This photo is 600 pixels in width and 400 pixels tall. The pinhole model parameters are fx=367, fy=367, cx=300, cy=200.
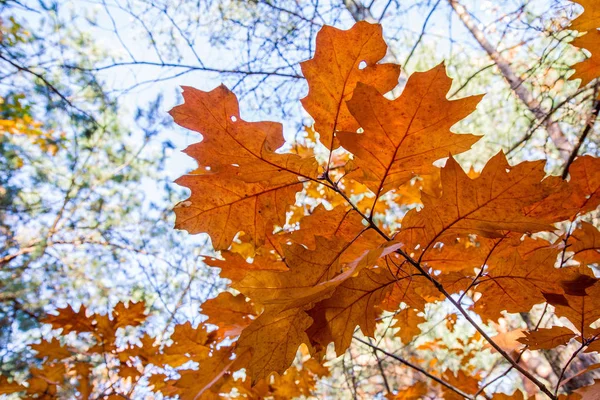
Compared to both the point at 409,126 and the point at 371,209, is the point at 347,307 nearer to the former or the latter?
the point at 371,209

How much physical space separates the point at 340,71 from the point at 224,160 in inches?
12.7

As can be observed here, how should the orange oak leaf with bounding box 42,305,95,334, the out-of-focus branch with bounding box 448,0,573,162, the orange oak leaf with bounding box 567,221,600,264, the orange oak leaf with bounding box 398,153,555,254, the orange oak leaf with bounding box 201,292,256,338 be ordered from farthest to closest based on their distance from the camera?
the out-of-focus branch with bounding box 448,0,573,162
the orange oak leaf with bounding box 42,305,95,334
the orange oak leaf with bounding box 201,292,256,338
the orange oak leaf with bounding box 567,221,600,264
the orange oak leaf with bounding box 398,153,555,254

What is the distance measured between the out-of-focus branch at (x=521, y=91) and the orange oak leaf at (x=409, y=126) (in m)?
1.60

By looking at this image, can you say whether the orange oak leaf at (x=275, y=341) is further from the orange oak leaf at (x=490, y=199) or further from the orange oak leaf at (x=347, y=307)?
the orange oak leaf at (x=490, y=199)

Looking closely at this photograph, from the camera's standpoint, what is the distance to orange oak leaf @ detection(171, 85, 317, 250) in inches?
31.3

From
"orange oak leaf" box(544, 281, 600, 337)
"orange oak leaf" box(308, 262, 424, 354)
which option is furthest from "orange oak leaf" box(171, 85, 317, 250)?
"orange oak leaf" box(544, 281, 600, 337)

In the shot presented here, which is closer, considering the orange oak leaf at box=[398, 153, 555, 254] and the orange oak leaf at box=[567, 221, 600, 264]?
the orange oak leaf at box=[398, 153, 555, 254]

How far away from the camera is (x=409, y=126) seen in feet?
2.39

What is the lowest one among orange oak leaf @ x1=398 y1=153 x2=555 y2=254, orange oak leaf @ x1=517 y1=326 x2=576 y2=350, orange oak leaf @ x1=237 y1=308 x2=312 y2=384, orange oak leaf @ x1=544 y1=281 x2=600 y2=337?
orange oak leaf @ x1=237 y1=308 x2=312 y2=384

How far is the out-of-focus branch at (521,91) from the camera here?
2359mm

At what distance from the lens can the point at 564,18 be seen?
1.85 metres

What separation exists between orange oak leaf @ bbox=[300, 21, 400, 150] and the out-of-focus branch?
1.59m

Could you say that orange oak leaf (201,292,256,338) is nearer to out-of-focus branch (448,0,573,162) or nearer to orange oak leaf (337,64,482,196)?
orange oak leaf (337,64,482,196)

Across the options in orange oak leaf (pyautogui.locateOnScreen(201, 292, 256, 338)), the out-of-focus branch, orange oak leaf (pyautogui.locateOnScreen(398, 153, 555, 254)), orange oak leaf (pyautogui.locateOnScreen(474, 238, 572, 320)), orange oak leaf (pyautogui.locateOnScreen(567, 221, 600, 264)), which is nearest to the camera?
orange oak leaf (pyautogui.locateOnScreen(398, 153, 555, 254))
